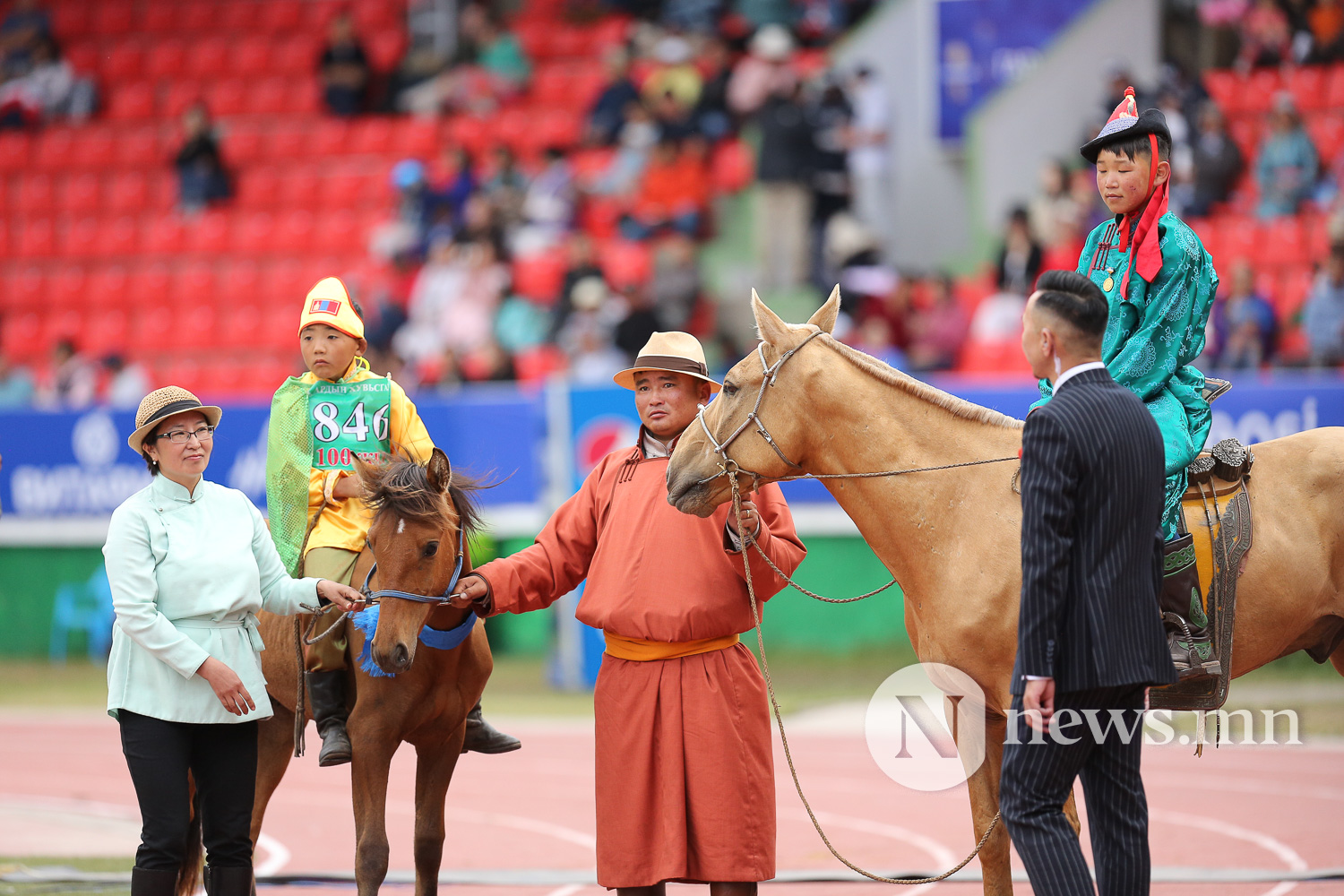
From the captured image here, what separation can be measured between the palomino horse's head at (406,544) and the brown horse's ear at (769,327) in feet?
3.84

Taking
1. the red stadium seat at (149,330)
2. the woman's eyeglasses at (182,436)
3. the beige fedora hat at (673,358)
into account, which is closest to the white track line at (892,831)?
the beige fedora hat at (673,358)

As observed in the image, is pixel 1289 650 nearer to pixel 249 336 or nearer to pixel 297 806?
pixel 297 806

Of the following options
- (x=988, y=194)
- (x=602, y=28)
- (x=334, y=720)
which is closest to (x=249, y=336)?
(x=602, y=28)

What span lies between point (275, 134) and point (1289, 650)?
55.7 ft

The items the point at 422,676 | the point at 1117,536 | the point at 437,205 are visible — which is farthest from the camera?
the point at 437,205

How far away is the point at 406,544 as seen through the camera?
500 cm

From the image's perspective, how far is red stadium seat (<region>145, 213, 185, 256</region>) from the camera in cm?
1877

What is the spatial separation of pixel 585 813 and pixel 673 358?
13.9 feet

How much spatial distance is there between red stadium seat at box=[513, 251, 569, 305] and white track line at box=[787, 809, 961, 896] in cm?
860

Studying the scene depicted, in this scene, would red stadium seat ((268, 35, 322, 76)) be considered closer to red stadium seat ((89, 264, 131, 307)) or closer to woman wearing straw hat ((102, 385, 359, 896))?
red stadium seat ((89, 264, 131, 307))

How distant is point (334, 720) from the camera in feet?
18.5
